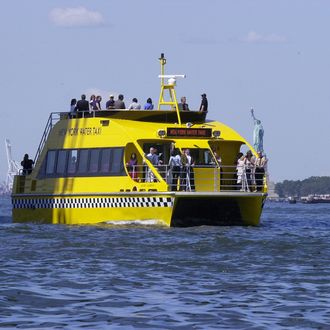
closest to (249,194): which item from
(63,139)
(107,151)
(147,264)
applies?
(107,151)

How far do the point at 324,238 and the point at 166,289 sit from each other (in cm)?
1180

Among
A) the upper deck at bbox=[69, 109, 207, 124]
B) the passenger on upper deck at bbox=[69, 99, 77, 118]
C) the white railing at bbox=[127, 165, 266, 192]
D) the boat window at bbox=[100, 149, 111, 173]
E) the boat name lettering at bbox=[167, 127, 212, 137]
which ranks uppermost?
the passenger on upper deck at bbox=[69, 99, 77, 118]

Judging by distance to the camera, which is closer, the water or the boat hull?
the water

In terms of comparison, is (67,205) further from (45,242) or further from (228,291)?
(228,291)

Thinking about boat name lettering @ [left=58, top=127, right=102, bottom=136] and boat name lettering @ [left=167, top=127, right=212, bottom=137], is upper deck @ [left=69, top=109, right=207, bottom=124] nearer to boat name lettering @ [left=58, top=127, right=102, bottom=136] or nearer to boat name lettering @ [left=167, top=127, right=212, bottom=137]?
boat name lettering @ [left=58, top=127, right=102, bottom=136]

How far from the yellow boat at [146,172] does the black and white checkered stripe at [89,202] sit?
26 millimetres

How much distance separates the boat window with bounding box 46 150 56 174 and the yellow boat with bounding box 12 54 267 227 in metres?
0.03

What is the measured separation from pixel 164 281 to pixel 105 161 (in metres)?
15.2

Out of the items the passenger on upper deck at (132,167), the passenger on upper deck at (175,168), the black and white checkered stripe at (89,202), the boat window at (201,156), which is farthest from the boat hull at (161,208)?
the boat window at (201,156)

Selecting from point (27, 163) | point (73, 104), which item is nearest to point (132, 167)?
point (73, 104)

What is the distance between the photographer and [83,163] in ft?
114

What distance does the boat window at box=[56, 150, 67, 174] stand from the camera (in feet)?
117

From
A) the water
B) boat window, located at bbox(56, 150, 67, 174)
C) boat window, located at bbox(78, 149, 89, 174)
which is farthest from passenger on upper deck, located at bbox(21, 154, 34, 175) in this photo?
the water

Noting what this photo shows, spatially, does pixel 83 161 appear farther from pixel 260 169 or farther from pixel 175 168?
pixel 260 169
